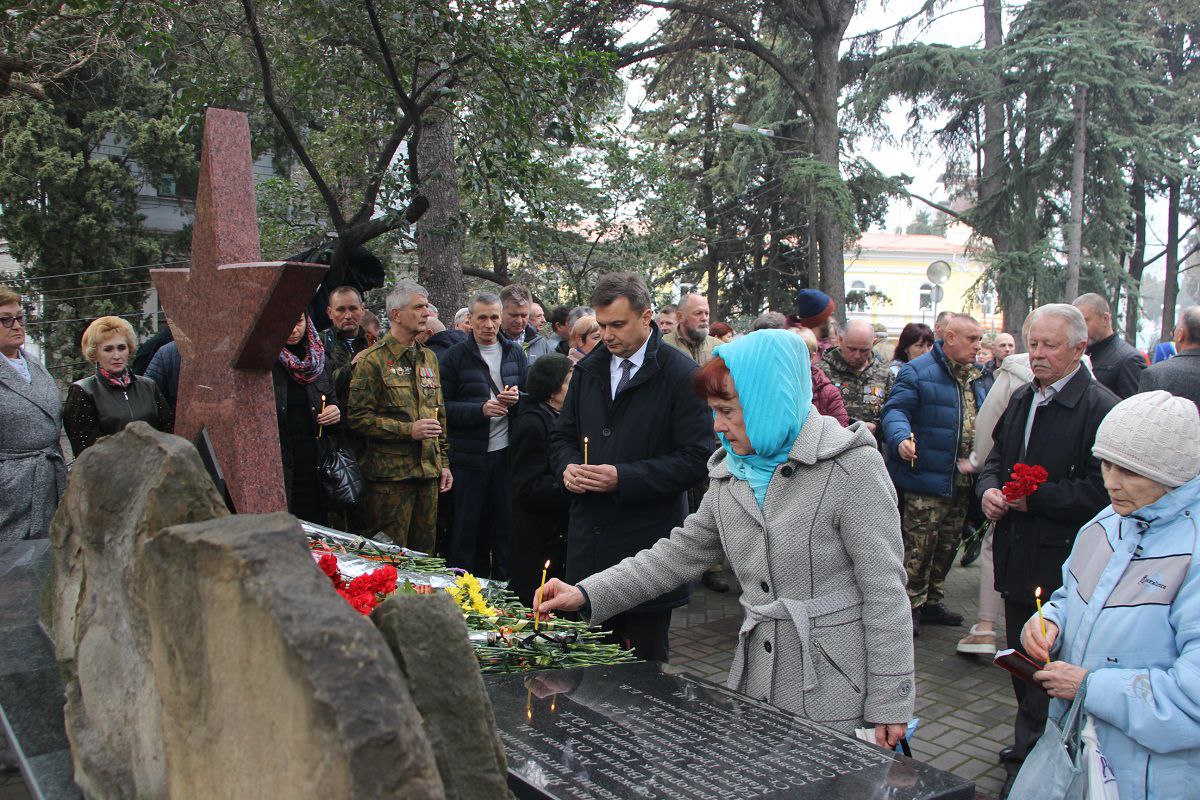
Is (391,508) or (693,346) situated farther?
(693,346)

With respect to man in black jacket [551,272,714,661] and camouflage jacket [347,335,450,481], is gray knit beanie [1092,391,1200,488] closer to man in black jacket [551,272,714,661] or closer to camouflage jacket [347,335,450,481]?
man in black jacket [551,272,714,661]

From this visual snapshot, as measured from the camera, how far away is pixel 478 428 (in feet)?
20.7

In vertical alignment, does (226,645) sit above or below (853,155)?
below

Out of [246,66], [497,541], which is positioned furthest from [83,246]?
[497,541]

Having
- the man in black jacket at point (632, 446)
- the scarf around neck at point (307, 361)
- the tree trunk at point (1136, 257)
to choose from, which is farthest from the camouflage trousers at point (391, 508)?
the tree trunk at point (1136, 257)

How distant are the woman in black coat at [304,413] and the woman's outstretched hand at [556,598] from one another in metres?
2.60

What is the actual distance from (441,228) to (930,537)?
18.4 ft

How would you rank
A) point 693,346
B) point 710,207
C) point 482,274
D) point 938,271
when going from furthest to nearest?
point 710,207
point 938,271
point 482,274
point 693,346

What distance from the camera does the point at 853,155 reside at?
1875 centimetres

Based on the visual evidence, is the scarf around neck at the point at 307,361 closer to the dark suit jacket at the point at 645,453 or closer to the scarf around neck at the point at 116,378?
the scarf around neck at the point at 116,378

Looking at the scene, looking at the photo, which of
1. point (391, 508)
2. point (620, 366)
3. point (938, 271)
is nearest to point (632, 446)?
point (620, 366)

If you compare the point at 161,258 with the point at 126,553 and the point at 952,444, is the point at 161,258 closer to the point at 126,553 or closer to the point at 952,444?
the point at 952,444

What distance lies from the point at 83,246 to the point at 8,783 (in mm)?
22178

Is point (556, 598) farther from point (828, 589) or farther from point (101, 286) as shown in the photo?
point (101, 286)
